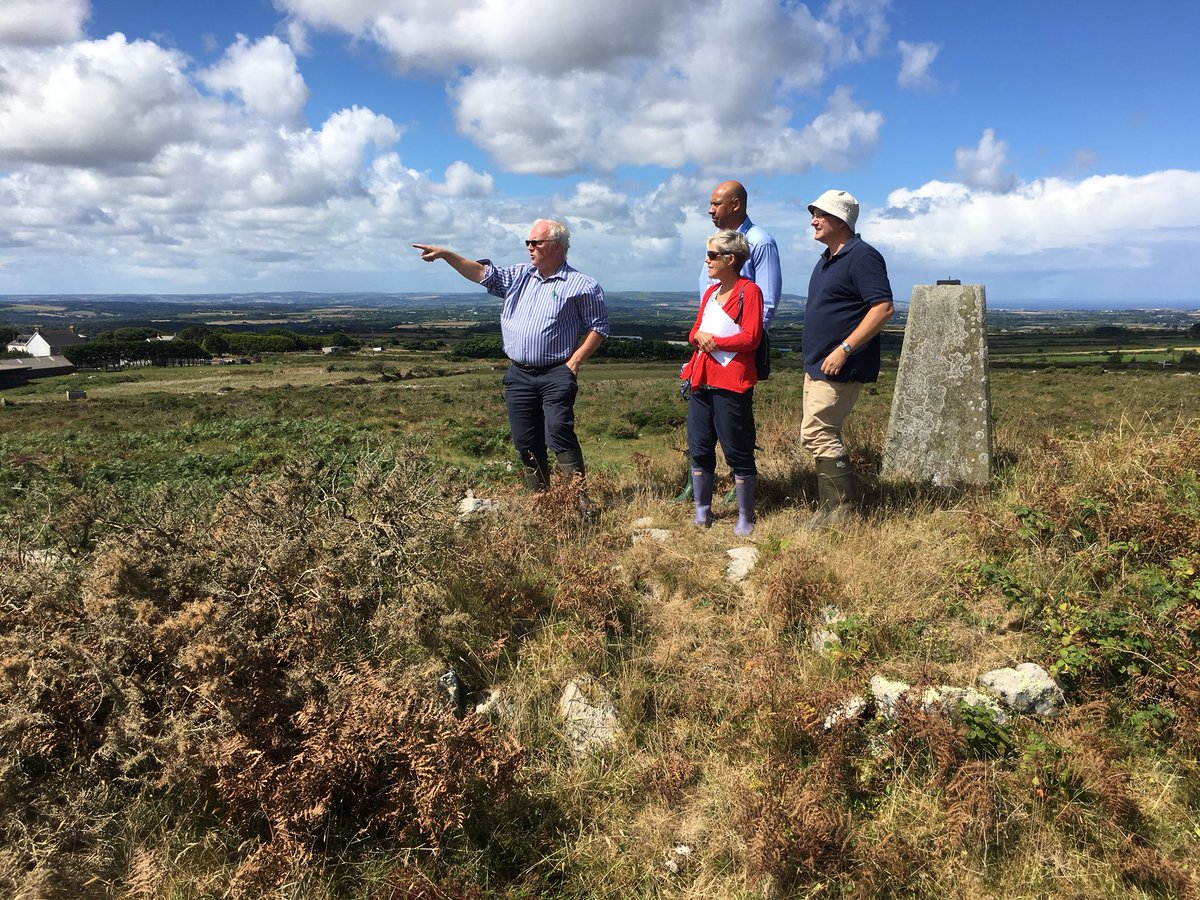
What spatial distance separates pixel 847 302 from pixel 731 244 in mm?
833

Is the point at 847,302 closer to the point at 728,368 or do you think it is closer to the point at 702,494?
the point at 728,368

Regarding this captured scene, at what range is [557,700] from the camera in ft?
9.78

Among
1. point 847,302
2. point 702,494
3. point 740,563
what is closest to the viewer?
point 740,563

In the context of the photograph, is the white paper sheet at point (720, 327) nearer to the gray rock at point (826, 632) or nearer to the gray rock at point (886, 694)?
the gray rock at point (826, 632)

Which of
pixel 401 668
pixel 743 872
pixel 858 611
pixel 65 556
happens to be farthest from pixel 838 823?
pixel 65 556

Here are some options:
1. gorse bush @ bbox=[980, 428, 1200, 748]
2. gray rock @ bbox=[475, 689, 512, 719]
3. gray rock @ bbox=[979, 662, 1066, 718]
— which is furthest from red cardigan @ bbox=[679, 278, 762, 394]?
gray rock @ bbox=[475, 689, 512, 719]

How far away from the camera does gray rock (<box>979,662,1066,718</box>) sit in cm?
265

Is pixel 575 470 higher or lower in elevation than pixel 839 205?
lower

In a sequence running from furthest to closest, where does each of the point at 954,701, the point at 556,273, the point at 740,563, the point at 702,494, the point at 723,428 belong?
the point at 556,273, the point at 702,494, the point at 723,428, the point at 740,563, the point at 954,701

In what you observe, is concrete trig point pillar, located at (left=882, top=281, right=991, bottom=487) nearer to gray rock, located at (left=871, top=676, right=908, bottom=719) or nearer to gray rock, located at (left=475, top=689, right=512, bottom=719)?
gray rock, located at (left=871, top=676, right=908, bottom=719)

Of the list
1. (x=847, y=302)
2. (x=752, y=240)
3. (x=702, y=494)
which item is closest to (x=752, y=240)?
(x=752, y=240)

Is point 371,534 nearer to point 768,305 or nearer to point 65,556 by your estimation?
point 65,556

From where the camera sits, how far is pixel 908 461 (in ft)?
17.6

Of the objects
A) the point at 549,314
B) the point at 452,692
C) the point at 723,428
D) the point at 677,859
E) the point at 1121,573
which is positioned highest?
the point at 549,314
